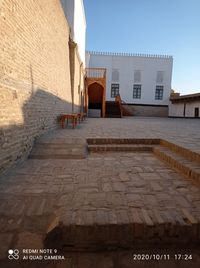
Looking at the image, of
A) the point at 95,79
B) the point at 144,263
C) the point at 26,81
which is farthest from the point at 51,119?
the point at 95,79

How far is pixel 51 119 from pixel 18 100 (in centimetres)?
295

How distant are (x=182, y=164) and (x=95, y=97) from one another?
730 inches

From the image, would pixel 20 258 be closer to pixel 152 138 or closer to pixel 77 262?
pixel 77 262

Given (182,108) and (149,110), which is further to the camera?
(149,110)

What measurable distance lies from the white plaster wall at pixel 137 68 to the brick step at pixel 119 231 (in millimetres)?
26764

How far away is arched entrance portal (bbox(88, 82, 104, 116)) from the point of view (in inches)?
803

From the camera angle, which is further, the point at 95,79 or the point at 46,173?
the point at 95,79

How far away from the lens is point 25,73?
4480 millimetres

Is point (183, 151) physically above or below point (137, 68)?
below

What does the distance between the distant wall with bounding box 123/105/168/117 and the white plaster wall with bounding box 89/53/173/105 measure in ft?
2.67

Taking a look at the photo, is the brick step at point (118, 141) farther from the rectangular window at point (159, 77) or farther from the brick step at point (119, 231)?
the rectangular window at point (159, 77)

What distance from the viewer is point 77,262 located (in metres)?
1.81

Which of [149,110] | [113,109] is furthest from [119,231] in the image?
[149,110]

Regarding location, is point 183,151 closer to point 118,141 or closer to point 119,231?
point 118,141
